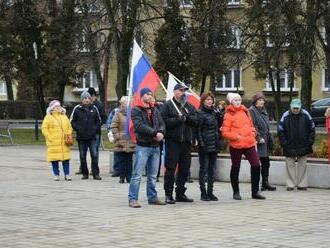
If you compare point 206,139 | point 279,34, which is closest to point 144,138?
point 206,139

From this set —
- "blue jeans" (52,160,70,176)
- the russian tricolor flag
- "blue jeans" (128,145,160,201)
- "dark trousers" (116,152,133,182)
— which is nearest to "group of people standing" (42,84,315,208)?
"blue jeans" (128,145,160,201)

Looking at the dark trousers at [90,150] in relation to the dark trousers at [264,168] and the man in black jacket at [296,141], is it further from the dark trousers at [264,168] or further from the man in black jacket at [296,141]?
the man in black jacket at [296,141]

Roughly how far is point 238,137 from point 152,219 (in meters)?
2.61

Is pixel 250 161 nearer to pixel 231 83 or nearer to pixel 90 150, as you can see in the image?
pixel 90 150

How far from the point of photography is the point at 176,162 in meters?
11.8

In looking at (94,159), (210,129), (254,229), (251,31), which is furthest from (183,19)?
(254,229)

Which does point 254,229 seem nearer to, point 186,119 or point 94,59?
point 186,119

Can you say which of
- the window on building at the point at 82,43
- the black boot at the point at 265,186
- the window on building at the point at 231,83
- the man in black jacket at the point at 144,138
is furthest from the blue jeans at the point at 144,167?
the window on building at the point at 231,83

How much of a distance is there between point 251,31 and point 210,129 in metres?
16.2

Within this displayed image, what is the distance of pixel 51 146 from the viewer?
15.8m

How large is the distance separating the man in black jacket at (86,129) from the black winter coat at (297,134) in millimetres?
4200

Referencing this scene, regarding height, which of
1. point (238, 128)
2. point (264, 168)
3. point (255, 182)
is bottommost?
point (255, 182)

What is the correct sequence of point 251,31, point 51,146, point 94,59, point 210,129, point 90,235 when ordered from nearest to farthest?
point 90,235, point 210,129, point 51,146, point 251,31, point 94,59

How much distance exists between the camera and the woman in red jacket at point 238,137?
12188mm
